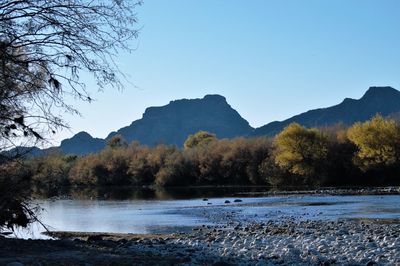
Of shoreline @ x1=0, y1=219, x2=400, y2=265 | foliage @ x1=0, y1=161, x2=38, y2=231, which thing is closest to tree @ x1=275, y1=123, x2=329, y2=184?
shoreline @ x1=0, y1=219, x2=400, y2=265

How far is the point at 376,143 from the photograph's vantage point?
95562 millimetres

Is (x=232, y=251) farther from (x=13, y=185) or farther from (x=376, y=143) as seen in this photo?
(x=376, y=143)

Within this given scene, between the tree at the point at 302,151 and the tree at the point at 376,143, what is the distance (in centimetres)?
581

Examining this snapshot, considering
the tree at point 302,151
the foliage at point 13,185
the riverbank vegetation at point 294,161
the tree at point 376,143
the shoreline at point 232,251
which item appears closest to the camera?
the shoreline at point 232,251

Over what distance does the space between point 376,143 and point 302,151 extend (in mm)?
13025

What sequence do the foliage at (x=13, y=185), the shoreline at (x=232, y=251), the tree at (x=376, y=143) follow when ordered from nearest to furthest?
the shoreline at (x=232, y=251), the foliage at (x=13, y=185), the tree at (x=376, y=143)

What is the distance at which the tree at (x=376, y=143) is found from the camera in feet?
305

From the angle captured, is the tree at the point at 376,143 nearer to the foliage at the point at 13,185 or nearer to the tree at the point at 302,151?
the tree at the point at 302,151

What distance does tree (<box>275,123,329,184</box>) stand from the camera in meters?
98.9

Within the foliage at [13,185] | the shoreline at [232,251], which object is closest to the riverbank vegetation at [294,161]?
the shoreline at [232,251]

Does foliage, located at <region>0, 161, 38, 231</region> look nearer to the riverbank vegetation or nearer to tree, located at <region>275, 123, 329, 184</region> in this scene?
the riverbank vegetation

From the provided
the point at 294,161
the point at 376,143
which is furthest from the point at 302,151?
the point at 376,143

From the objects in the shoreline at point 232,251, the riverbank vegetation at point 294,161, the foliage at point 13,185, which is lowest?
the shoreline at point 232,251

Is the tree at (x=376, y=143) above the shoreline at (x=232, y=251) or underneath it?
above
